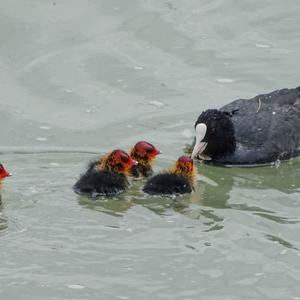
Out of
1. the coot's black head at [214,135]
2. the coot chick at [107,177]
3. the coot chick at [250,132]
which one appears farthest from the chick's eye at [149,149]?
the coot's black head at [214,135]

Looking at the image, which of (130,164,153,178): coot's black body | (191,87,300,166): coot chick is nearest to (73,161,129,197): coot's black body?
(130,164,153,178): coot's black body

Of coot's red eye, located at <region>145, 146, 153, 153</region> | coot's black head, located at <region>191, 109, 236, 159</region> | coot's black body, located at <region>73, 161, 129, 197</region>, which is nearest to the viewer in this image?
coot's black body, located at <region>73, 161, 129, 197</region>

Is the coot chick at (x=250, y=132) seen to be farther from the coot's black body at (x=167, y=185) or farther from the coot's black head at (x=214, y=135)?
the coot's black body at (x=167, y=185)

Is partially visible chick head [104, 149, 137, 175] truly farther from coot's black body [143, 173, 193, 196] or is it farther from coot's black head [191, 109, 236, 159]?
coot's black head [191, 109, 236, 159]

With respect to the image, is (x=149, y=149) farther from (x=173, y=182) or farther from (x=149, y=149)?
(x=173, y=182)

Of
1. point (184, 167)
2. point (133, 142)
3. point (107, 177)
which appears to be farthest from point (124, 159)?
point (133, 142)

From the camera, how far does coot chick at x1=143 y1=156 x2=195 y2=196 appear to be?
952cm

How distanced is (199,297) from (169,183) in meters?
1.97

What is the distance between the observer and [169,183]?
9.54m

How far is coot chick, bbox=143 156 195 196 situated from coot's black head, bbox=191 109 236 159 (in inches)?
49.6

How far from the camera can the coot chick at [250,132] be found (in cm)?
1103

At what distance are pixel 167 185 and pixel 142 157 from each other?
65cm

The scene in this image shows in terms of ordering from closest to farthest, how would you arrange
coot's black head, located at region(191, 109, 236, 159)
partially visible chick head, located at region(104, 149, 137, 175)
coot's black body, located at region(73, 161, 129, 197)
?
coot's black body, located at region(73, 161, 129, 197)
partially visible chick head, located at region(104, 149, 137, 175)
coot's black head, located at region(191, 109, 236, 159)

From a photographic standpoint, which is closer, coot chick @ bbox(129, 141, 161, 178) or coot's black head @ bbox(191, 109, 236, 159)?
coot chick @ bbox(129, 141, 161, 178)
